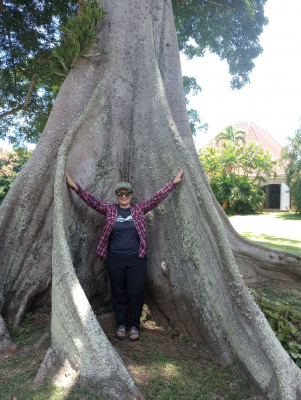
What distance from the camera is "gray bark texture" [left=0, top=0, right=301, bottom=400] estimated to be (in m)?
2.55

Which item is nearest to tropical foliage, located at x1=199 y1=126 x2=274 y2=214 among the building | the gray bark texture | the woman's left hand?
the building

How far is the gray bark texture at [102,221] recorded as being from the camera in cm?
255

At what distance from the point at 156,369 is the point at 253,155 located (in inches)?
875

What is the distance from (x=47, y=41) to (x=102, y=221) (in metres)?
6.08

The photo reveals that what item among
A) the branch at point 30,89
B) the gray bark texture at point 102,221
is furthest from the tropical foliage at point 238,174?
the gray bark texture at point 102,221

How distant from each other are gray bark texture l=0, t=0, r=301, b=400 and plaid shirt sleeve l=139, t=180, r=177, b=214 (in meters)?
0.12

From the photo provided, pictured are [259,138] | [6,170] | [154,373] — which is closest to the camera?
[154,373]

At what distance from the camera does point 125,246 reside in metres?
3.36

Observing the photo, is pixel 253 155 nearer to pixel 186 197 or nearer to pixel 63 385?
pixel 186 197

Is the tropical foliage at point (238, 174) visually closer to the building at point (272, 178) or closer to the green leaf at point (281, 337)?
the building at point (272, 178)

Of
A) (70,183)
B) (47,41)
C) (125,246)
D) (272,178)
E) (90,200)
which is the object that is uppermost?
(47,41)

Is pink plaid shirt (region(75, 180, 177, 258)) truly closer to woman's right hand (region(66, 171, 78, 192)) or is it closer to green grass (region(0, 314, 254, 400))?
woman's right hand (region(66, 171, 78, 192))

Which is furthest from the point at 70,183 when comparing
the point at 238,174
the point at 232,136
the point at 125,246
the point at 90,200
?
the point at 232,136

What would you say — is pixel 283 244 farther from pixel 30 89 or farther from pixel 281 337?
pixel 30 89
